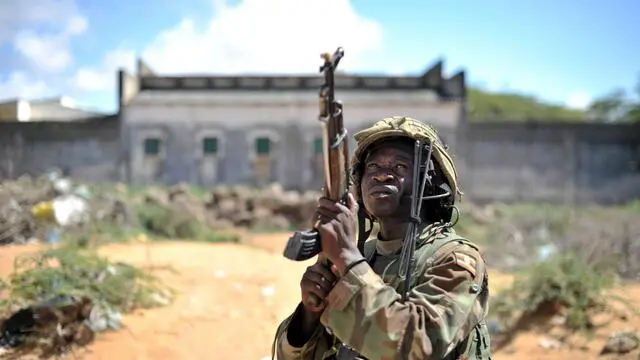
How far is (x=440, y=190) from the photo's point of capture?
2250 millimetres

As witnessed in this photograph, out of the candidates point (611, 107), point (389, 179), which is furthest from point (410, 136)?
point (611, 107)

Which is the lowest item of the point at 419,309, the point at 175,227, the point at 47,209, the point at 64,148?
the point at 175,227

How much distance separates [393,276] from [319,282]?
334 millimetres

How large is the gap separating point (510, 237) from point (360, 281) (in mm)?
12038

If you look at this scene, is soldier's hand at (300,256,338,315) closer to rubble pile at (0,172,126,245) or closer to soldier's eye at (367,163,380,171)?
soldier's eye at (367,163,380,171)

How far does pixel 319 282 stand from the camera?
1.89m

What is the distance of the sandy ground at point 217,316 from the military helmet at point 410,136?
4.10 meters

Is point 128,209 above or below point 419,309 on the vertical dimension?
below

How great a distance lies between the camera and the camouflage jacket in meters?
1.71

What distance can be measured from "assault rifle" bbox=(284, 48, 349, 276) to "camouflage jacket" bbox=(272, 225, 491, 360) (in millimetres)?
150

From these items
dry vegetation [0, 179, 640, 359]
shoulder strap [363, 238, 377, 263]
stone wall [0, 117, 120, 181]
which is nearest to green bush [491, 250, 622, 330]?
dry vegetation [0, 179, 640, 359]

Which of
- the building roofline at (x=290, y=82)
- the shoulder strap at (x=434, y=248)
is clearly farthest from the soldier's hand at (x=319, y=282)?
the building roofline at (x=290, y=82)

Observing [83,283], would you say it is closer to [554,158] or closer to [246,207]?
[246,207]

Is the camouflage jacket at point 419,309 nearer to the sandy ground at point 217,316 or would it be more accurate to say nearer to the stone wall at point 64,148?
the sandy ground at point 217,316
